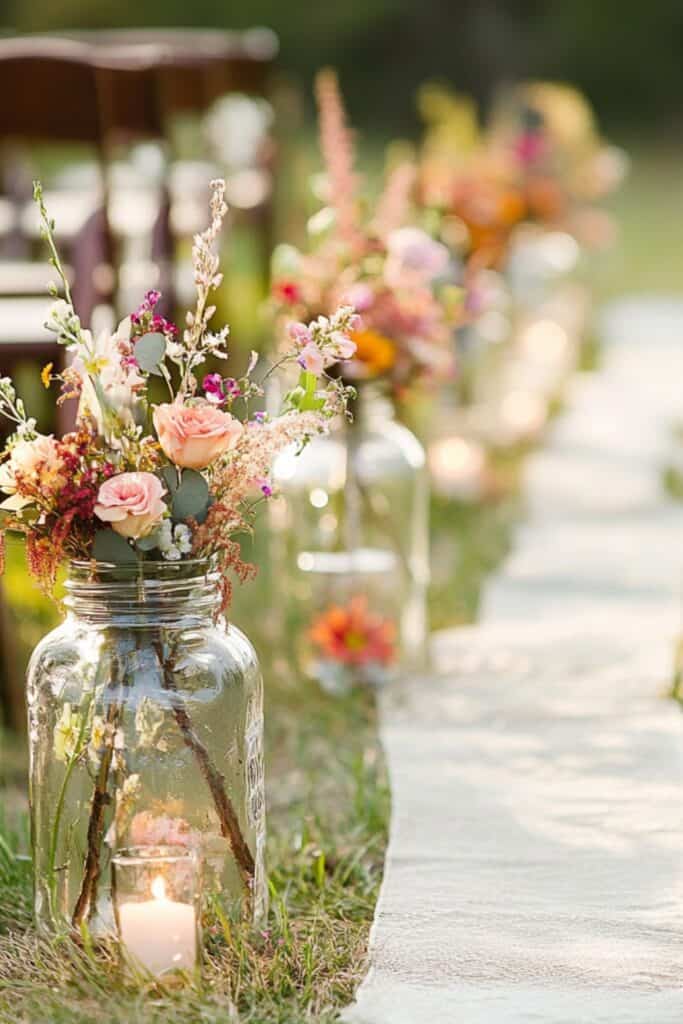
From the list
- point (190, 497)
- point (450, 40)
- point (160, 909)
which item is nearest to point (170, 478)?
point (190, 497)

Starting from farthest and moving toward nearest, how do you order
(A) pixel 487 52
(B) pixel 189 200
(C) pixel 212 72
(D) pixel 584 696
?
1. (A) pixel 487 52
2. (B) pixel 189 200
3. (C) pixel 212 72
4. (D) pixel 584 696

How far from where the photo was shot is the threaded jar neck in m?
2.14

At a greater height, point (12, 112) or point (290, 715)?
point (12, 112)

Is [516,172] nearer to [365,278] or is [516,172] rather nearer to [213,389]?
[365,278]

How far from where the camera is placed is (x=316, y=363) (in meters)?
2.15

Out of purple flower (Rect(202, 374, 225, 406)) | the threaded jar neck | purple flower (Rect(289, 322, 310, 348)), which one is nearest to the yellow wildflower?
the threaded jar neck

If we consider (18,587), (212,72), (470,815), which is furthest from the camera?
(212,72)

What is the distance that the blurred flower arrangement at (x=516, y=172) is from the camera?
5.65 meters

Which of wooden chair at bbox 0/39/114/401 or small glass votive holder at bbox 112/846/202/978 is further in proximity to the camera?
wooden chair at bbox 0/39/114/401

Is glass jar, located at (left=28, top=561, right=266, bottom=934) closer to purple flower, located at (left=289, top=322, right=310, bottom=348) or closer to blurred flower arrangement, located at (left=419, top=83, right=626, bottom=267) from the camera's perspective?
purple flower, located at (left=289, top=322, right=310, bottom=348)

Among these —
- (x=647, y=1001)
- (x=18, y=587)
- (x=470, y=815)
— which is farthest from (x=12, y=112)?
(x=647, y=1001)

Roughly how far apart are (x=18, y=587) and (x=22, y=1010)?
2.38m

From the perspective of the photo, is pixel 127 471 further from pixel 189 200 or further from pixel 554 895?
pixel 189 200

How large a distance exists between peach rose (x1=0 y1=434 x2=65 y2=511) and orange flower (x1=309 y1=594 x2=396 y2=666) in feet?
4.87
